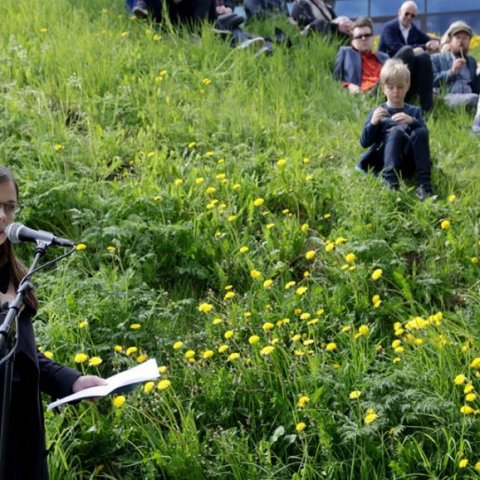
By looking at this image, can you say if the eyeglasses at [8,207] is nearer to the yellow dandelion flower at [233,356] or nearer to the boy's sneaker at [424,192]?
the yellow dandelion flower at [233,356]

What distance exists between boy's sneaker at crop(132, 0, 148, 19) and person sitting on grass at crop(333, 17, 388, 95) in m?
1.99

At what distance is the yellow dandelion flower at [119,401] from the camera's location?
12.4 ft

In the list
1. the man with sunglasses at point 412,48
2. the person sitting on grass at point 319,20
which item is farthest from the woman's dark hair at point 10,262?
the person sitting on grass at point 319,20

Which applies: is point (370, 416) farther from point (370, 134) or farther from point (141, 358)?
point (370, 134)

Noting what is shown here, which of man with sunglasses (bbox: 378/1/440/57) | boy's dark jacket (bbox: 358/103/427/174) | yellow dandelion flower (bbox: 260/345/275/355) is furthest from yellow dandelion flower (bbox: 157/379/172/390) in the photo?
man with sunglasses (bbox: 378/1/440/57)

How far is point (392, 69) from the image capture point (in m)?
6.42

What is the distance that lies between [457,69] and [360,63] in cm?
91

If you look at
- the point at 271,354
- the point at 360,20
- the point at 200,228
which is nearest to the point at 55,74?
the point at 200,228

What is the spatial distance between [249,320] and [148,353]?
52cm

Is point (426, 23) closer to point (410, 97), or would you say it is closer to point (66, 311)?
point (410, 97)

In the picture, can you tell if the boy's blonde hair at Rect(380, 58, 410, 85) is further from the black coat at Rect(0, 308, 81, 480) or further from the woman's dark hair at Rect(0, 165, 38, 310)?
the black coat at Rect(0, 308, 81, 480)

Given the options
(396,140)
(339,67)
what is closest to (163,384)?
(396,140)

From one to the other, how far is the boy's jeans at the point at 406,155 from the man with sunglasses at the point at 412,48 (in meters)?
1.96

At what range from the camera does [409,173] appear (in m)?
6.24
